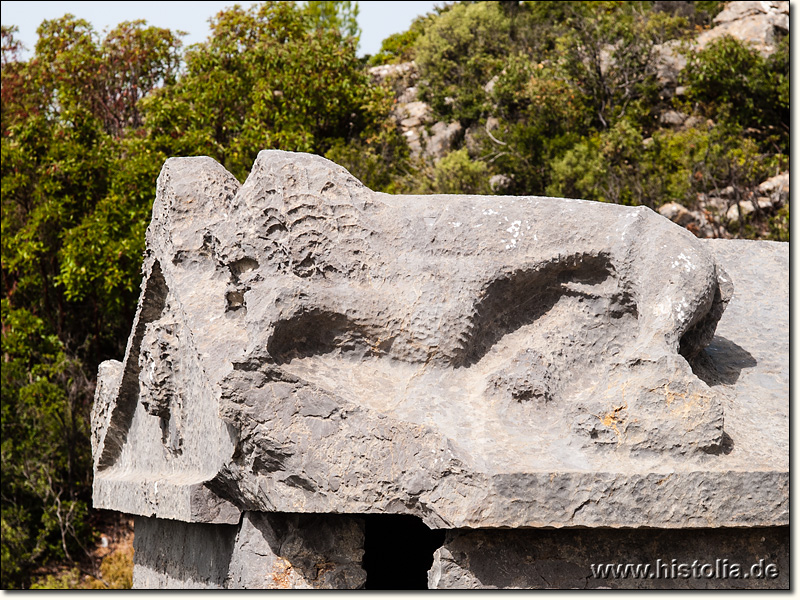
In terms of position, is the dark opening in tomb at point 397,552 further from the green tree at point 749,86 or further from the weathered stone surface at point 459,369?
the green tree at point 749,86

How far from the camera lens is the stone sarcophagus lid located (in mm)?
3463

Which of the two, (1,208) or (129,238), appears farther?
(1,208)

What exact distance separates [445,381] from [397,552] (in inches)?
88.8

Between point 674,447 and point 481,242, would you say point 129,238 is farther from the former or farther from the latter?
point 674,447

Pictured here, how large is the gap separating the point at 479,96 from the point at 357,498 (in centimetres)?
1599

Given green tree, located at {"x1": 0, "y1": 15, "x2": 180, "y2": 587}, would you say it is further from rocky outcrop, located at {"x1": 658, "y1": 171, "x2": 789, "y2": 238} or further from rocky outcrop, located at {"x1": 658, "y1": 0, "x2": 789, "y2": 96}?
rocky outcrop, located at {"x1": 658, "y1": 0, "x2": 789, "y2": 96}

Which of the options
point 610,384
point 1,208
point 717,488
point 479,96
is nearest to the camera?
point 717,488

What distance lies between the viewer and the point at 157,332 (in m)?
4.49

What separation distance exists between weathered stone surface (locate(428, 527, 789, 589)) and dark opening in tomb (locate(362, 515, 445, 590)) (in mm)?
1935

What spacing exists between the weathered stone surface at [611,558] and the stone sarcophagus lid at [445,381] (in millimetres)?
18

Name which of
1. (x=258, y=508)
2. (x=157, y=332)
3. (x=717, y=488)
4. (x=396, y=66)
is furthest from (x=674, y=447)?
(x=396, y=66)

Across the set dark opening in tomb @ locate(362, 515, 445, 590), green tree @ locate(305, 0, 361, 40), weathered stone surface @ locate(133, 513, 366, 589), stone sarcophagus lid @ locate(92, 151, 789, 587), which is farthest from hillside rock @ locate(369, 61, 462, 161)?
weathered stone surface @ locate(133, 513, 366, 589)

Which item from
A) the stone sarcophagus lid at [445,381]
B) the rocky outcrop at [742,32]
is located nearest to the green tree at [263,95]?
the rocky outcrop at [742,32]

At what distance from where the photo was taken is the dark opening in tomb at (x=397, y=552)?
5531mm
